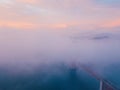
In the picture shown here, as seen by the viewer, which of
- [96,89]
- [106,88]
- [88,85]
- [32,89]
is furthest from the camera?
[32,89]

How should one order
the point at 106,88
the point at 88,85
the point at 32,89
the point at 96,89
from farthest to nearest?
the point at 32,89 < the point at 88,85 < the point at 96,89 < the point at 106,88

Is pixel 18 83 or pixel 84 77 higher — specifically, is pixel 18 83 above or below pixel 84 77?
below

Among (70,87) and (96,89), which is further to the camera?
(70,87)

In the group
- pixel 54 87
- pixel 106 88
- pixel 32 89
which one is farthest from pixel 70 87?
pixel 106 88

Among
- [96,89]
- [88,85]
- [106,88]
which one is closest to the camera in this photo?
[106,88]

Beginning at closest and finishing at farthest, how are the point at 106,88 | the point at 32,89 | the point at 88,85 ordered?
the point at 106,88 → the point at 88,85 → the point at 32,89

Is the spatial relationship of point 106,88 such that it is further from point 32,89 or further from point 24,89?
point 24,89

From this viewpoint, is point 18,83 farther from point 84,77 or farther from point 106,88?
point 106,88

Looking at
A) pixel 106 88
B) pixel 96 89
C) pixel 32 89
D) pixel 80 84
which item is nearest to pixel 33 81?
pixel 32 89

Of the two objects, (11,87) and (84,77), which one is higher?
(84,77)
